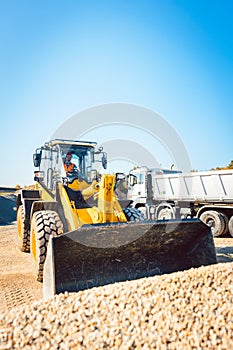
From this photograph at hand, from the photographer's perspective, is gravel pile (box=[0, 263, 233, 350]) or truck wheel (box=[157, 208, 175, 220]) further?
truck wheel (box=[157, 208, 175, 220])

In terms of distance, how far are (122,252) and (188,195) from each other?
7214mm

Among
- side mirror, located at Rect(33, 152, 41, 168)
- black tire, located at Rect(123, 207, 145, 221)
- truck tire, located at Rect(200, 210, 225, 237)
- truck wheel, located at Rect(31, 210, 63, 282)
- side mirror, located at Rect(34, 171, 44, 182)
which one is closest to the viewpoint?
truck wheel, located at Rect(31, 210, 63, 282)

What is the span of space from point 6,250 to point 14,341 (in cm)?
535

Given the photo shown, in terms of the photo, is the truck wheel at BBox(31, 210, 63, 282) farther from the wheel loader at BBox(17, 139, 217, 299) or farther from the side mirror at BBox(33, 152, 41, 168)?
the side mirror at BBox(33, 152, 41, 168)

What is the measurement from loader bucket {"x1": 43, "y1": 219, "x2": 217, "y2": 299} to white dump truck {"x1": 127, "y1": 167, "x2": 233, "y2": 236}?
134 inches

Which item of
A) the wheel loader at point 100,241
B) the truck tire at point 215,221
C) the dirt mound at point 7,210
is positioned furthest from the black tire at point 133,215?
the dirt mound at point 7,210

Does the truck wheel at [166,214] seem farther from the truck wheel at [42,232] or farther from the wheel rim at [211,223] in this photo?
the truck wheel at [42,232]

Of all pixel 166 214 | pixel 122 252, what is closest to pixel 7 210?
pixel 166 214

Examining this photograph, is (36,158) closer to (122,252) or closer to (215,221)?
(122,252)

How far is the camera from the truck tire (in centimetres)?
950

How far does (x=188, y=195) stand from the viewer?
10.8 metres

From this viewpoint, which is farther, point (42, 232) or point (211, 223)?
point (211, 223)

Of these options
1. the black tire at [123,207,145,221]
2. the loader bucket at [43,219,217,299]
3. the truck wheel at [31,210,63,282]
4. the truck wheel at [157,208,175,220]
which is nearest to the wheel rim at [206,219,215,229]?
the truck wheel at [157,208,175,220]

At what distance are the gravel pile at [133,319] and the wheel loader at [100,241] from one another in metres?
0.74
